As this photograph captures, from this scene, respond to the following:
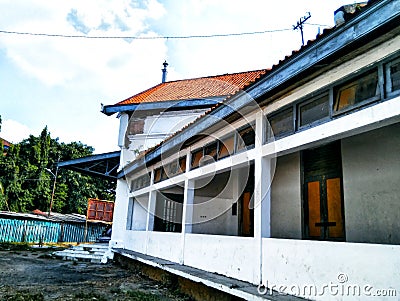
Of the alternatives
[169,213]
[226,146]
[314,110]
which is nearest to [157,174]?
[169,213]

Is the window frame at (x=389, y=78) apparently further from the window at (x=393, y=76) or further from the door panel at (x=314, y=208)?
the door panel at (x=314, y=208)

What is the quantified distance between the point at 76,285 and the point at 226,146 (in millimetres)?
4584

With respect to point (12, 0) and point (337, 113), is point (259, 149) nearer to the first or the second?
point (337, 113)

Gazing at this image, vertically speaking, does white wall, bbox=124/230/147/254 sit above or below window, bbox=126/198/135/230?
below

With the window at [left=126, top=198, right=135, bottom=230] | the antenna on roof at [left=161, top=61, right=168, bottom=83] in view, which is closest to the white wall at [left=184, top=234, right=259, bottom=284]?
the window at [left=126, top=198, right=135, bottom=230]

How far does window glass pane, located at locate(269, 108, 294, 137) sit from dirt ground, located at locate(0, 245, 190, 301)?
11.7 feet

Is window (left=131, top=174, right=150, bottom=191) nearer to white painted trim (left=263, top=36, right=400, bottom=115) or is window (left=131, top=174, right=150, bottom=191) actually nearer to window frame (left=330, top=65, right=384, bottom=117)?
white painted trim (left=263, top=36, right=400, bottom=115)

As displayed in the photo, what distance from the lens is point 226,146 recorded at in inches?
226

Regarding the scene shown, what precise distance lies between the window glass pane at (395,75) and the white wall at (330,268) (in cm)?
146

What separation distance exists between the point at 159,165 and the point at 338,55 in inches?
236

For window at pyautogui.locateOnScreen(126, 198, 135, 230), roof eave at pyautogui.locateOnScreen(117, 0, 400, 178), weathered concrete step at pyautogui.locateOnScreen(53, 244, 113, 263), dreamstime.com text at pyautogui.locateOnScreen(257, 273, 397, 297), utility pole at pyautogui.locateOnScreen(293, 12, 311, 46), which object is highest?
utility pole at pyautogui.locateOnScreen(293, 12, 311, 46)

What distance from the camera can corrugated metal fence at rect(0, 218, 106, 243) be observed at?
20234 millimetres

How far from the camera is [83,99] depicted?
13.9 metres

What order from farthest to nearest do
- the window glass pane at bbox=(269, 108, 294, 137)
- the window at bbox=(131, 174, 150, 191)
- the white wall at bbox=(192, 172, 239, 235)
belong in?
1. the window at bbox=(131, 174, 150, 191)
2. the white wall at bbox=(192, 172, 239, 235)
3. the window glass pane at bbox=(269, 108, 294, 137)
